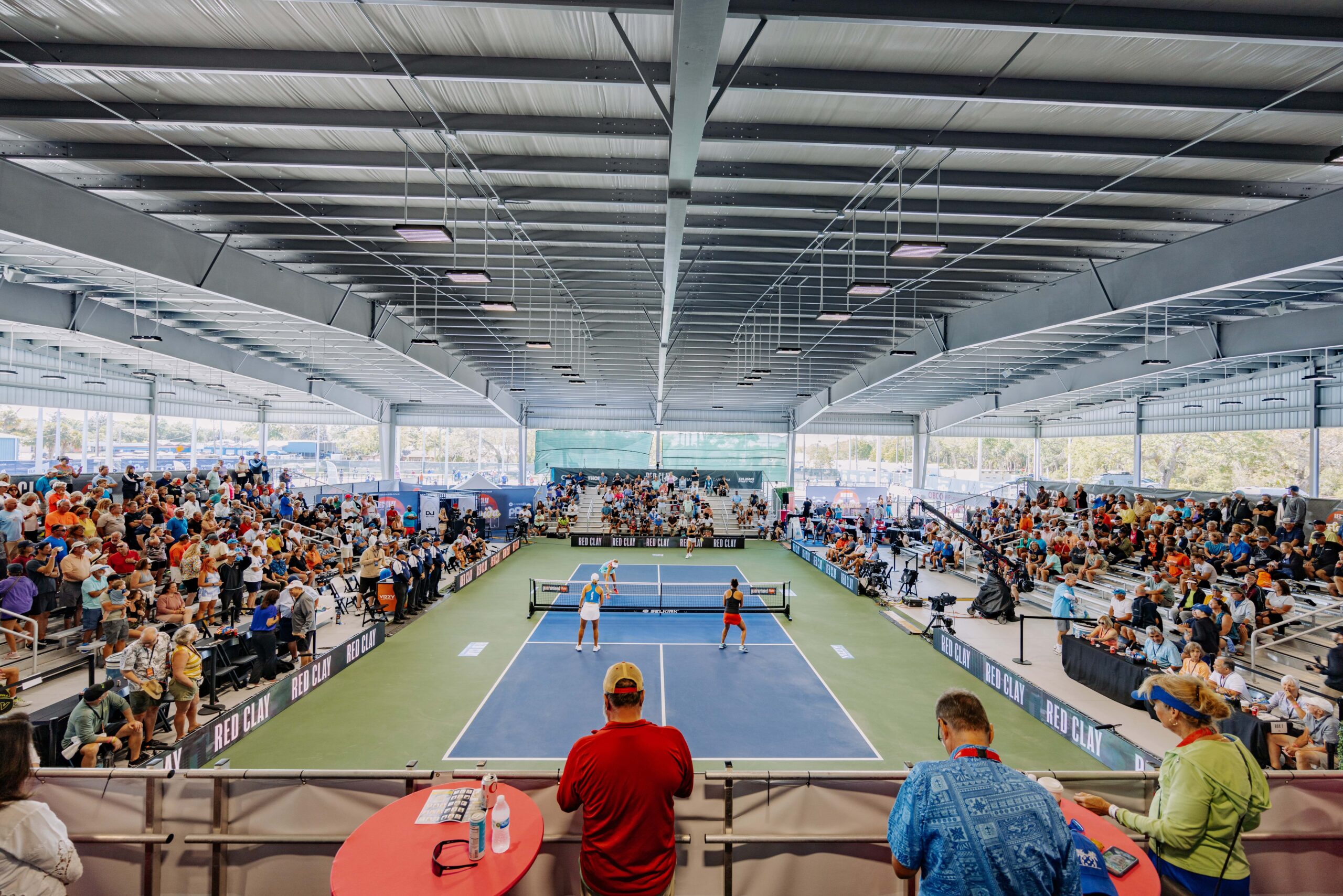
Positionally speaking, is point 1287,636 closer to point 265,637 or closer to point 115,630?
point 265,637

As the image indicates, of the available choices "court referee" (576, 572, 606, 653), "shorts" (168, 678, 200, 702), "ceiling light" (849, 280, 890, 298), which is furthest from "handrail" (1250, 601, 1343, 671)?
"shorts" (168, 678, 200, 702)

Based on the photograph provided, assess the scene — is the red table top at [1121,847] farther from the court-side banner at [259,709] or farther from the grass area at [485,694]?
the court-side banner at [259,709]

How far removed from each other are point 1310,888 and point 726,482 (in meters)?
35.7

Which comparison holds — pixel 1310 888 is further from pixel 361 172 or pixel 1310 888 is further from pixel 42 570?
pixel 42 570

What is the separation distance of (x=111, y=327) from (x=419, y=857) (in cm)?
2429

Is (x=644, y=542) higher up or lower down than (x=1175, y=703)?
lower down

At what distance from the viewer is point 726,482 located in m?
39.9

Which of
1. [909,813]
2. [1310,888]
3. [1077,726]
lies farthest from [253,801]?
[1077,726]

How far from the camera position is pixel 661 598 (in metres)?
17.1

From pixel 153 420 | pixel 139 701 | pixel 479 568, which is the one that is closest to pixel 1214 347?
pixel 479 568

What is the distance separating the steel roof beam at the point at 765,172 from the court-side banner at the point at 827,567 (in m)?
12.9

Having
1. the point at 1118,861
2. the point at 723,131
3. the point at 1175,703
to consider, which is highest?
the point at 723,131

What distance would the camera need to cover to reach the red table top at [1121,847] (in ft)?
10.1

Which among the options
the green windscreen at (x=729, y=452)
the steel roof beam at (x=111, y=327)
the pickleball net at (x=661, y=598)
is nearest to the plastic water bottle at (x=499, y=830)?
the pickleball net at (x=661, y=598)
